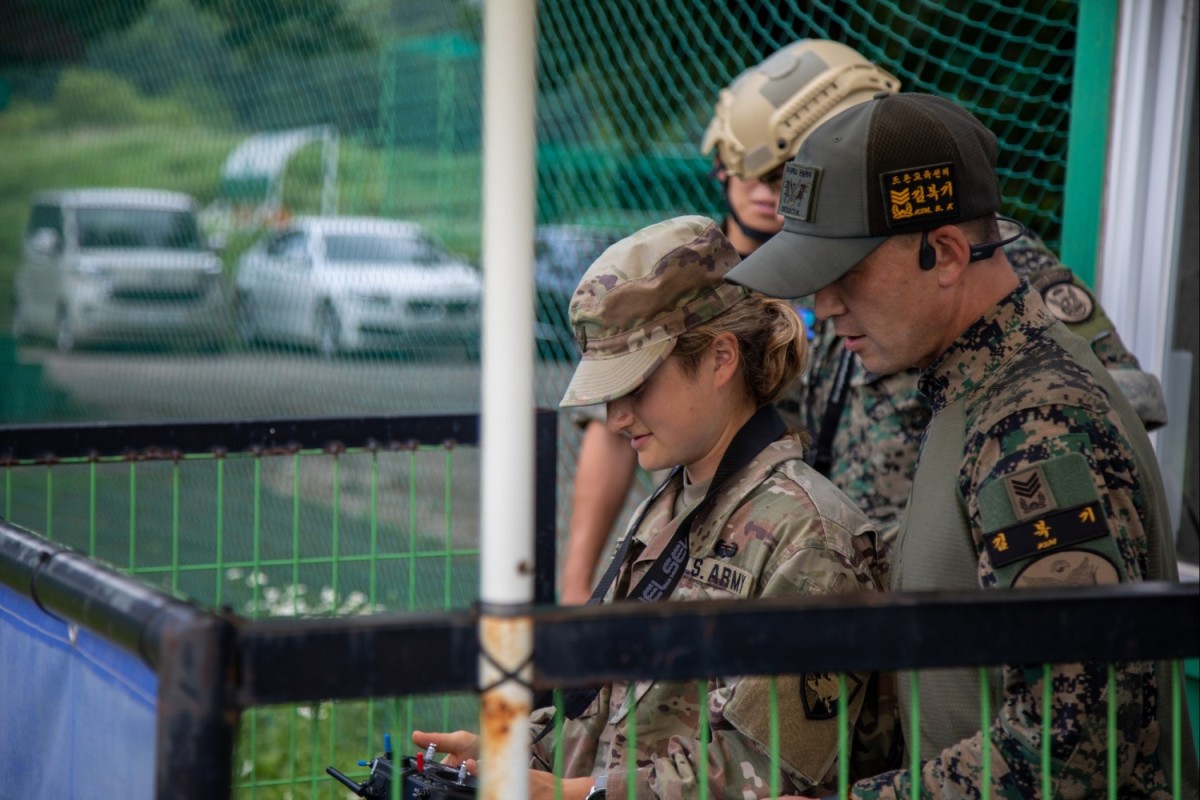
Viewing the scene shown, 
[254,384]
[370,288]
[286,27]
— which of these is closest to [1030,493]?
[370,288]

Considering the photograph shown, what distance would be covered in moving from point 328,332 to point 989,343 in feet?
20.6

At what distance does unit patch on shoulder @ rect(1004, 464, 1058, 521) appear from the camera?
1.94m

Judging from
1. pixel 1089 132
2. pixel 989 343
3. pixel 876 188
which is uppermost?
pixel 1089 132

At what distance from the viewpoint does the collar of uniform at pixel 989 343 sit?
2.19 meters

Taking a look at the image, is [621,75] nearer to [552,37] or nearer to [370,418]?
[552,37]

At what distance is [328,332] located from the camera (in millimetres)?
8133

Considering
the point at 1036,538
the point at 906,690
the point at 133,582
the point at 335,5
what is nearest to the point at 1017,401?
the point at 1036,538

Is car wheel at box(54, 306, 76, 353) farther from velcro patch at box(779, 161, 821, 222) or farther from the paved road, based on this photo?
velcro patch at box(779, 161, 821, 222)

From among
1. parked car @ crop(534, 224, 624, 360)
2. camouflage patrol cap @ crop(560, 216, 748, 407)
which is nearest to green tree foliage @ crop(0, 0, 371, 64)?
parked car @ crop(534, 224, 624, 360)

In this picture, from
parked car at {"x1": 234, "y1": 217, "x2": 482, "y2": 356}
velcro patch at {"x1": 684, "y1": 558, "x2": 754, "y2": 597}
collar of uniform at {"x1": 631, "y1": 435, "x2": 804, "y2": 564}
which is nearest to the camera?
velcro patch at {"x1": 684, "y1": 558, "x2": 754, "y2": 597}

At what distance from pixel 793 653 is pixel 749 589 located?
72cm

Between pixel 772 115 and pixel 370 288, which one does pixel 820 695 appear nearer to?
pixel 772 115

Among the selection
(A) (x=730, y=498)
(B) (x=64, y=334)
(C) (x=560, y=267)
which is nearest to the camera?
(A) (x=730, y=498)

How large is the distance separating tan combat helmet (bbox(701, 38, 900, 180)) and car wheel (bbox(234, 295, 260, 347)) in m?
5.36
